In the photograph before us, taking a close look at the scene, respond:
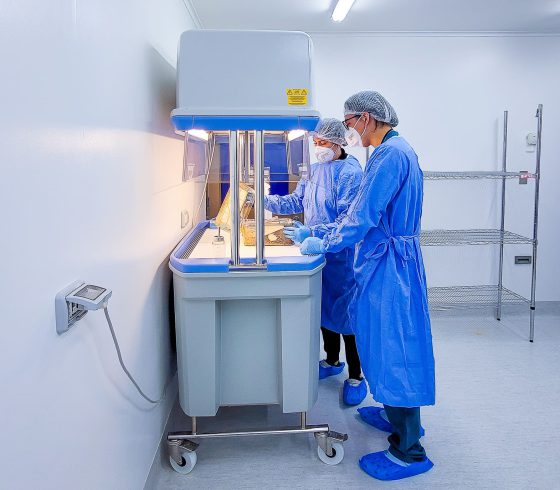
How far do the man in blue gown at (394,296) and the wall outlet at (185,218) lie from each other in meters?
0.89

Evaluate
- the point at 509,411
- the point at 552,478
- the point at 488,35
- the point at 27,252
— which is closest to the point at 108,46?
the point at 27,252

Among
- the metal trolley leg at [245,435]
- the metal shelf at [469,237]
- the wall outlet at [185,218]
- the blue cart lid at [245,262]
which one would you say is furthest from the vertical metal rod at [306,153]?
the metal shelf at [469,237]

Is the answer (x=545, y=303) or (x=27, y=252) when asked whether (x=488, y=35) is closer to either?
(x=545, y=303)

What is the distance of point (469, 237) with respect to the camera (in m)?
3.66

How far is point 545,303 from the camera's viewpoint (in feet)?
12.8

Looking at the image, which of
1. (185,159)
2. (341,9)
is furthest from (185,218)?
(341,9)

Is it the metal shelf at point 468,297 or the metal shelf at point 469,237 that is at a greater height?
the metal shelf at point 469,237

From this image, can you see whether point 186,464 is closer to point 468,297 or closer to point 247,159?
point 247,159

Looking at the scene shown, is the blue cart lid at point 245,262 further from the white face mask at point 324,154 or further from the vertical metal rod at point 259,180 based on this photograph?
the white face mask at point 324,154

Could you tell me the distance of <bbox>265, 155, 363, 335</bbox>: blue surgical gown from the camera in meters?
2.37

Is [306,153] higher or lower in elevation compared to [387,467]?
higher

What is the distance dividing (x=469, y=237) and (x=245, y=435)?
2429 millimetres

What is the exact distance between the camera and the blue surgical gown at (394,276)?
1795mm

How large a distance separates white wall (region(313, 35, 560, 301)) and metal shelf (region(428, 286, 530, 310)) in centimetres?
6
